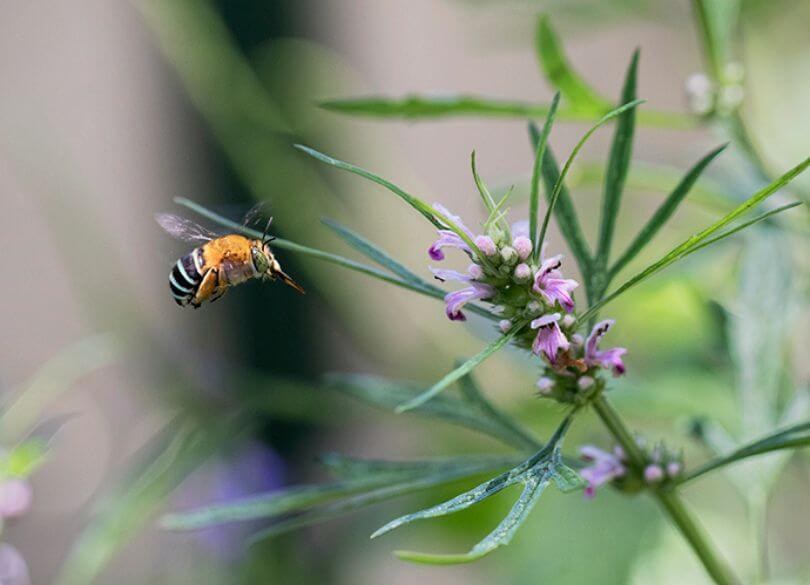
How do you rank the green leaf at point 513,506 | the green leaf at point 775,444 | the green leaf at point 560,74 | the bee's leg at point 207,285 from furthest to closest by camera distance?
1. the bee's leg at point 207,285
2. the green leaf at point 560,74
3. the green leaf at point 775,444
4. the green leaf at point 513,506

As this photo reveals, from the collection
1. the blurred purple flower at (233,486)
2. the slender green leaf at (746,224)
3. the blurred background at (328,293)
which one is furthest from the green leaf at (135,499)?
the slender green leaf at (746,224)

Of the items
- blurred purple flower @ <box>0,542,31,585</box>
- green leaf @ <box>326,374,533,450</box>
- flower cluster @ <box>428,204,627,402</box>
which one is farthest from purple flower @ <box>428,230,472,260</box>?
blurred purple flower @ <box>0,542,31,585</box>

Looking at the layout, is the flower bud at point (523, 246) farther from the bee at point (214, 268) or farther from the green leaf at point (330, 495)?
the bee at point (214, 268)

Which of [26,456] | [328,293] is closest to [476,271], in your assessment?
[26,456]

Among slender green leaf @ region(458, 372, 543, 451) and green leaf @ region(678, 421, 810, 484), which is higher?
slender green leaf @ region(458, 372, 543, 451)

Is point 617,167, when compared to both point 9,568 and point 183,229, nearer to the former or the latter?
point 183,229

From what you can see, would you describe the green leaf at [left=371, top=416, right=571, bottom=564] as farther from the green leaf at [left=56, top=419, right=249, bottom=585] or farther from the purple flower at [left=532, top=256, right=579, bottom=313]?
the green leaf at [left=56, top=419, right=249, bottom=585]
